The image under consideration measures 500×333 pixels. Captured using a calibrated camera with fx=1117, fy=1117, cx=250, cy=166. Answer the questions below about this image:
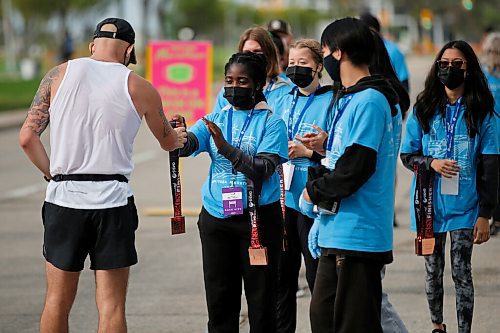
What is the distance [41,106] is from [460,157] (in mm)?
2448

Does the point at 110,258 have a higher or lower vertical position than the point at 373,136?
lower

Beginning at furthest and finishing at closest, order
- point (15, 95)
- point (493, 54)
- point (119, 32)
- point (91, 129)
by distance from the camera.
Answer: point (15, 95) < point (493, 54) < point (119, 32) < point (91, 129)

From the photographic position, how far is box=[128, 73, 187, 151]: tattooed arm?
17.7 feet

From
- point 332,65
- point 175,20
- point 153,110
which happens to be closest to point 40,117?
point 153,110

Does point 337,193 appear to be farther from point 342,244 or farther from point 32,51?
point 32,51

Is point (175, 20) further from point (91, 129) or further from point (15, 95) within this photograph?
point (91, 129)

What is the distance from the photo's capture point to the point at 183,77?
12852 millimetres

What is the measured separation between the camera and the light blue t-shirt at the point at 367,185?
481 cm

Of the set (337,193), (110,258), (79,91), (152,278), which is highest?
(79,91)

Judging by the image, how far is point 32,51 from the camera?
9425cm

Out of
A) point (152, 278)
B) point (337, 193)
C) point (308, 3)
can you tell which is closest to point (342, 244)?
point (337, 193)

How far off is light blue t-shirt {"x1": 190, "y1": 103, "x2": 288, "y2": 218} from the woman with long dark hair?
1.03 meters

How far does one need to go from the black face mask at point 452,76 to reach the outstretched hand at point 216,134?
1.58m

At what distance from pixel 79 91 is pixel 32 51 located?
91.1m
